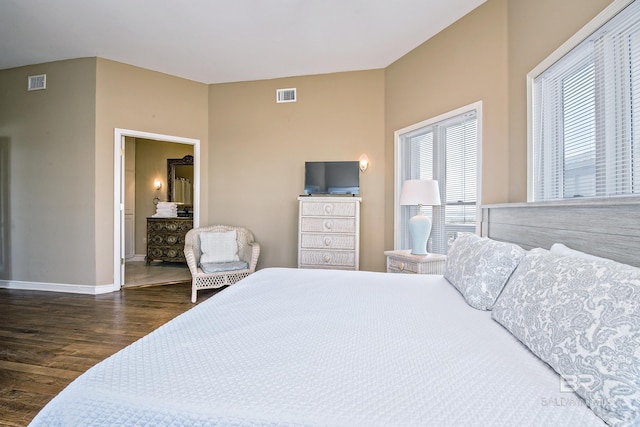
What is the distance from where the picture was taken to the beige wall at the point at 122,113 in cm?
385

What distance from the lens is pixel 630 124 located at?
1410 millimetres

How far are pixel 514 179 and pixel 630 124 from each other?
38.1 inches

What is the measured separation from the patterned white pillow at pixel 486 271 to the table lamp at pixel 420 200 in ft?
4.11

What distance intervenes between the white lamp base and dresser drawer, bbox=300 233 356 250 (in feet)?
2.94

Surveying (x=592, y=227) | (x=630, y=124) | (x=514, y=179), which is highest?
(x=630, y=124)

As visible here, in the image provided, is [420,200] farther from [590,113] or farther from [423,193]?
[590,113]

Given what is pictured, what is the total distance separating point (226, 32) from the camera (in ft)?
10.6

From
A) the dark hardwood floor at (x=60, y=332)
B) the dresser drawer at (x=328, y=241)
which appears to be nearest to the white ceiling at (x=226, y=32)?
the dresser drawer at (x=328, y=241)

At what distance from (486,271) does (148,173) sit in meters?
6.73

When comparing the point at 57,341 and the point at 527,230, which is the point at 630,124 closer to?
the point at 527,230

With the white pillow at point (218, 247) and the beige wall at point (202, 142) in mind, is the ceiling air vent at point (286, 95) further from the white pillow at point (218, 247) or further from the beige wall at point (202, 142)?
the white pillow at point (218, 247)

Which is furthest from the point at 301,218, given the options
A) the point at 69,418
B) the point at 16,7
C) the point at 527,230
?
the point at 16,7

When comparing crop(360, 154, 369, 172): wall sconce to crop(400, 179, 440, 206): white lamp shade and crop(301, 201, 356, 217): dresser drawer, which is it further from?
crop(400, 179, 440, 206): white lamp shade

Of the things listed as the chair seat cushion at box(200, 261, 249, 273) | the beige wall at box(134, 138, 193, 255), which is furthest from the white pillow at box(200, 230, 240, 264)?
the beige wall at box(134, 138, 193, 255)
